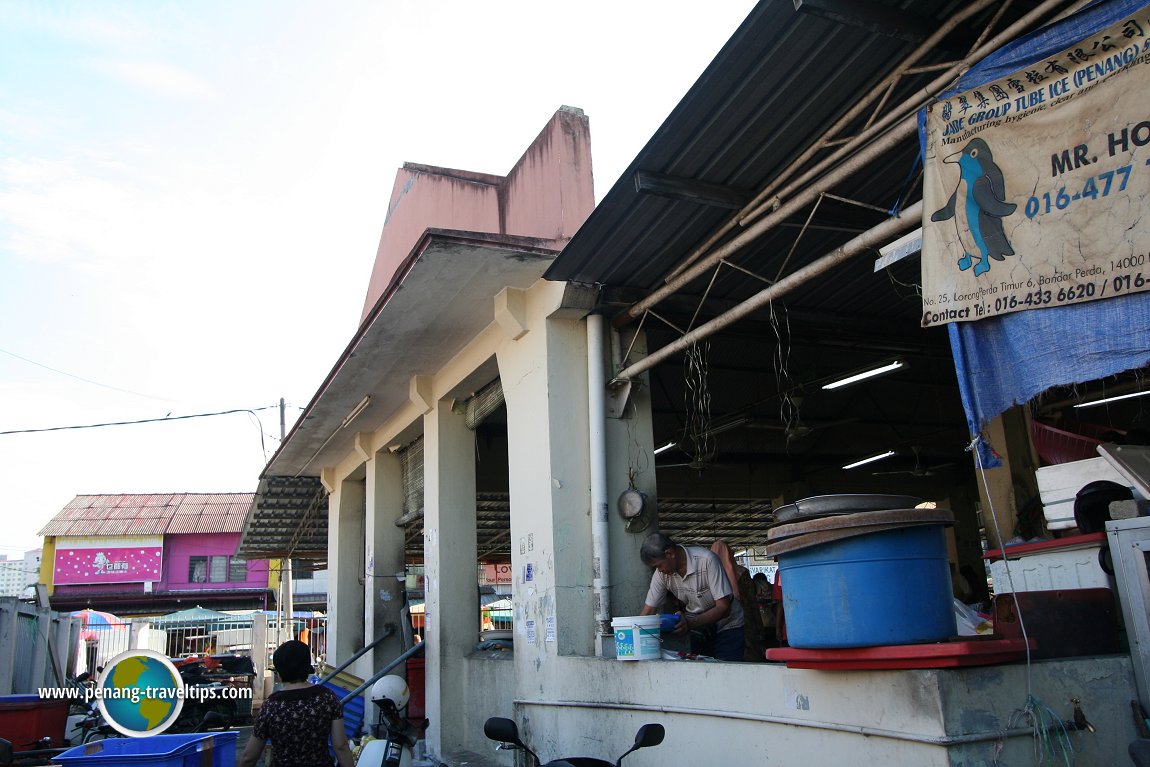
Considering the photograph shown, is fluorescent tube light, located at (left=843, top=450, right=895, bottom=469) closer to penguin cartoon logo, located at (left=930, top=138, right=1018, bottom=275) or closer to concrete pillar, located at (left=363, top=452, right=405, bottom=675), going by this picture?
concrete pillar, located at (left=363, top=452, right=405, bottom=675)

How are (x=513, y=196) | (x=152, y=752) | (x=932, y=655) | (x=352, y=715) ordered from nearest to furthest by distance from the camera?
(x=932, y=655), (x=152, y=752), (x=513, y=196), (x=352, y=715)

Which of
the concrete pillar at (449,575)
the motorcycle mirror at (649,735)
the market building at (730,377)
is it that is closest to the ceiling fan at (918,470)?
the market building at (730,377)

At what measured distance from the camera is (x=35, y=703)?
24.9 feet

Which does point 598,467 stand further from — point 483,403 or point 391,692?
point 483,403

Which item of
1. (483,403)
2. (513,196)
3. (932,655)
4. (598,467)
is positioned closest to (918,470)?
(483,403)

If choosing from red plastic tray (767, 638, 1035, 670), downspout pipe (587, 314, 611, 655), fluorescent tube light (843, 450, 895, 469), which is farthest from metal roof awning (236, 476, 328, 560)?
red plastic tray (767, 638, 1035, 670)

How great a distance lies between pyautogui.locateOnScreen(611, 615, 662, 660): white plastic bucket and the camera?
652cm

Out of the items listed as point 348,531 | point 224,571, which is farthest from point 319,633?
point 348,531

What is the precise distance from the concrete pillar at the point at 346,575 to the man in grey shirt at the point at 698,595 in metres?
10.1

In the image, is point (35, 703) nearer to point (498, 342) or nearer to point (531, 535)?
point (531, 535)

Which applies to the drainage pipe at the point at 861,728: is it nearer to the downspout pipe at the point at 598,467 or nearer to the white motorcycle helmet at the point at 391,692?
the downspout pipe at the point at 598,467

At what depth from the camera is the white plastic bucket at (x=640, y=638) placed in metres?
6.52

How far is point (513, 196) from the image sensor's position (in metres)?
10.0

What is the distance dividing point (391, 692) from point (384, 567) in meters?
6.58
